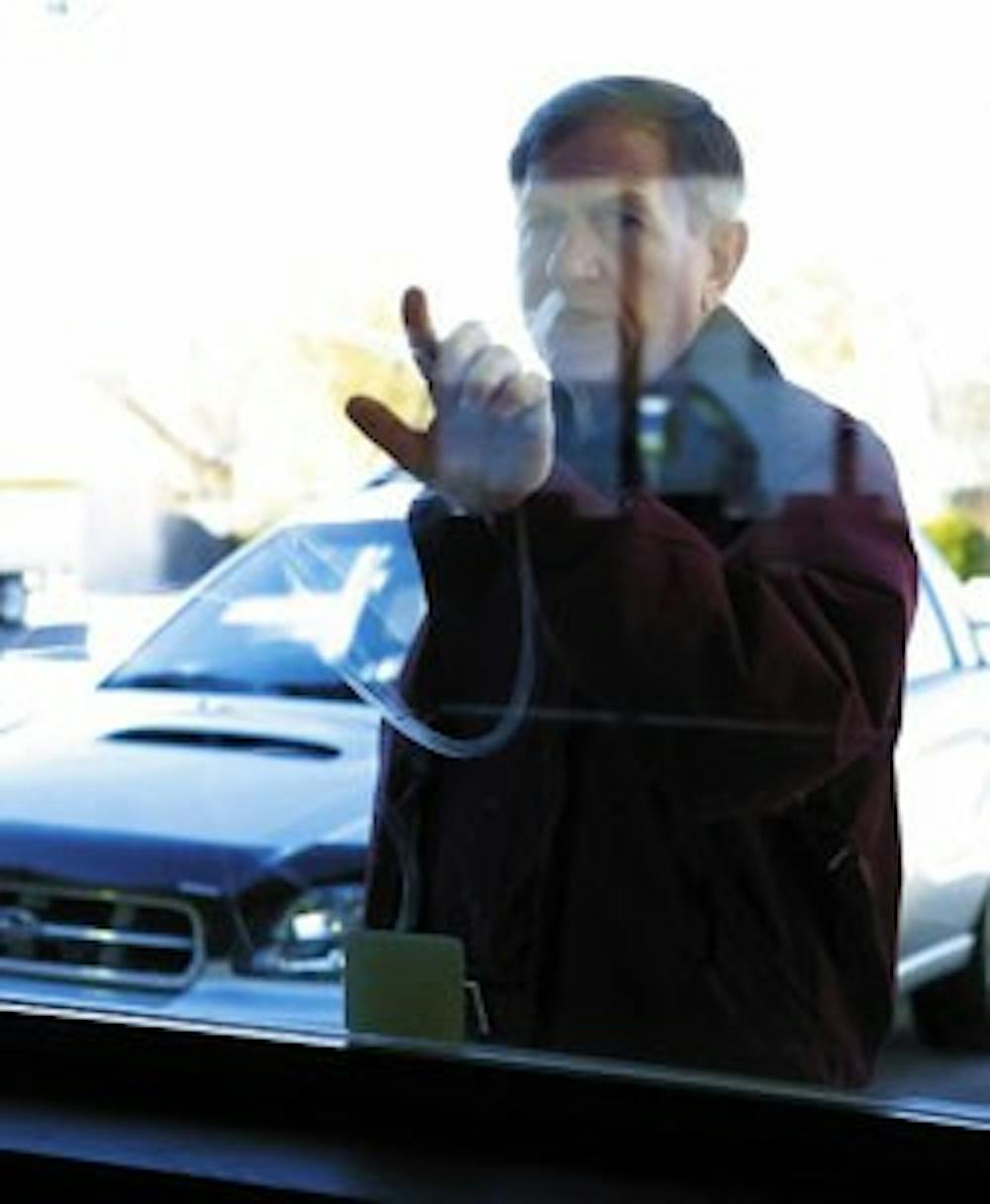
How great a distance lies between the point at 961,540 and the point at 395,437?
448mm

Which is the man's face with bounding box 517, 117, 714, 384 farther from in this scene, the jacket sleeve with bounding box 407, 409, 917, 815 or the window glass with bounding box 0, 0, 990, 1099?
the jacket sleeve with bounding box 407, 409, 917, 815

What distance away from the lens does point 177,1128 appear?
127 cm

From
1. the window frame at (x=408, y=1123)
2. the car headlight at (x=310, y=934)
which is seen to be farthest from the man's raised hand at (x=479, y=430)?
the car headlight at (x=310, y=934)

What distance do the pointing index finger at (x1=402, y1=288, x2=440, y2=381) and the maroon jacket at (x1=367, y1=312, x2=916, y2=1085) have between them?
9cm

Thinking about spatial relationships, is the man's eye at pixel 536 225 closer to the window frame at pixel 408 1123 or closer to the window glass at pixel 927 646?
the window glass at pixel 927 646

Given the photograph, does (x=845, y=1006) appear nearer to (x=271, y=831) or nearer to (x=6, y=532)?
(x=271, y=831)

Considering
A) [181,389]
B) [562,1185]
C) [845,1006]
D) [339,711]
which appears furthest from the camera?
[339,711]

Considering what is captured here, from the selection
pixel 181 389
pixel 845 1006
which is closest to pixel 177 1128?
pixel 845 1006

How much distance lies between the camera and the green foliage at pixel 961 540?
4.58ft

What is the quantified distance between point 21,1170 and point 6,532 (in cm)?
83

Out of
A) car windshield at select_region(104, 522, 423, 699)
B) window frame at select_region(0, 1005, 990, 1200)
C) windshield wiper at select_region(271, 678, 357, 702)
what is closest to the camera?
window frame at select_region(0, 1005, 990, 1200)

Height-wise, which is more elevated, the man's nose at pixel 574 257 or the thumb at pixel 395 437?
the man's nose at pixel 574 257

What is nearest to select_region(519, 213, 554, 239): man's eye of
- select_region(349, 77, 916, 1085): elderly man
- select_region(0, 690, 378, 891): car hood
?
select_region(349, 77, 916, 1085): elderly man

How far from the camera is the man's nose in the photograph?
1.33 m
